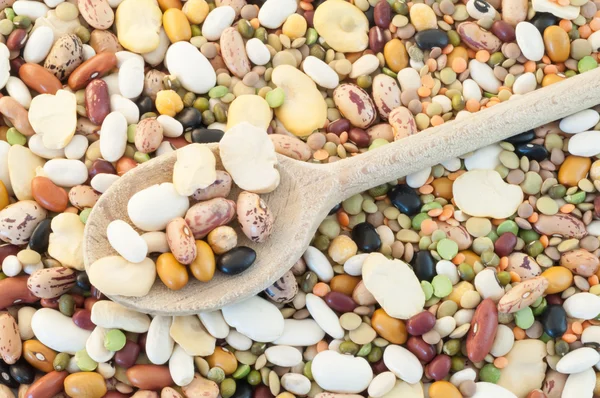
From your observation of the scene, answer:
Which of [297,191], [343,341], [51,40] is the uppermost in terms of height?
[51,40]

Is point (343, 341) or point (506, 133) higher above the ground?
point (506, 133)

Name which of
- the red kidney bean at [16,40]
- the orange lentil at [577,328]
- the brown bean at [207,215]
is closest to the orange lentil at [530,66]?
the orange lentil at [577,328]

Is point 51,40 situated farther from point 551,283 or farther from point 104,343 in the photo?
point 551,283

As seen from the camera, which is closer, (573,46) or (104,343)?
(104,343)

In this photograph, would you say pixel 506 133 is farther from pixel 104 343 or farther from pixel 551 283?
pixel 104 343

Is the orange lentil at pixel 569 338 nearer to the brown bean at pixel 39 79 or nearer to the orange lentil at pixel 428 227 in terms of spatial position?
the orange lentil at pixel 428 227

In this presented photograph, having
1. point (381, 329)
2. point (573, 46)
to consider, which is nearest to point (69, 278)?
point (381, 329)

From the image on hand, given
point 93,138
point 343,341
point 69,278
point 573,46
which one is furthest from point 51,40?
point 573,46
